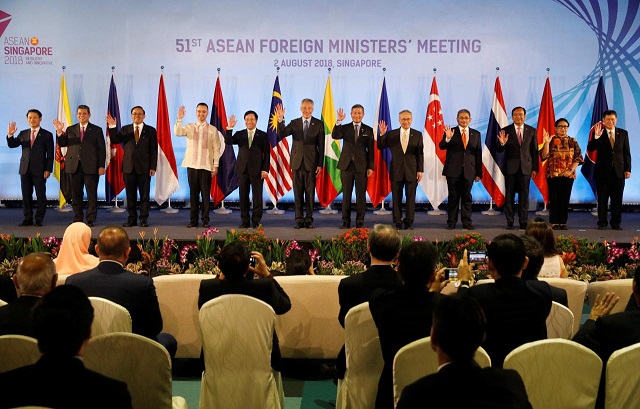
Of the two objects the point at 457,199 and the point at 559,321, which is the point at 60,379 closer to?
the point at 559,321

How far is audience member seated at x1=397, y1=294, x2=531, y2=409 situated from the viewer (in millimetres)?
1907

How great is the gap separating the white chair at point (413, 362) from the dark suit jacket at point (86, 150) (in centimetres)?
686

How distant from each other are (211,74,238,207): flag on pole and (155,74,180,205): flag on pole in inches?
23.7

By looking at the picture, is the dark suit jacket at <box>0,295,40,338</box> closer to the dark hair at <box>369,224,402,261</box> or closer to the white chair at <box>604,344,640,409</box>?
the dark hair at <box>369,224,402,261</box>

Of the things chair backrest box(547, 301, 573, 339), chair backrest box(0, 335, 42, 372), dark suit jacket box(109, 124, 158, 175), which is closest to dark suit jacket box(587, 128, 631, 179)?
dark suit jacket box(109, 124, 158, 175)

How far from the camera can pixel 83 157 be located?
8727 mm

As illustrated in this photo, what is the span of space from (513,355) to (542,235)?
173cm

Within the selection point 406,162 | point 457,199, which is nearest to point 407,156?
point 406,162

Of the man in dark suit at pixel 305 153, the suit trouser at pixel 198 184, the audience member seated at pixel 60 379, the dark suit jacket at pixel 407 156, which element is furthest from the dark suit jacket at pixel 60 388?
the dark suit jacket at pixel 407 156

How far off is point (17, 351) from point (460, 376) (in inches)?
65.0

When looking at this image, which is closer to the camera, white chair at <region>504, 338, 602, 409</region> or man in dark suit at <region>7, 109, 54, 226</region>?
white chair at <region>504, 338, 602, 409</region>

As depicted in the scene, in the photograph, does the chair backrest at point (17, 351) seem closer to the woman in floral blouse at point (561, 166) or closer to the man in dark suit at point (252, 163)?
the man in dark suit at point (252, 163)

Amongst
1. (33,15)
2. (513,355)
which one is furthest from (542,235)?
(33,15)

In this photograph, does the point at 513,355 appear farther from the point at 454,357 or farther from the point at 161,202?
the point at 161,202
